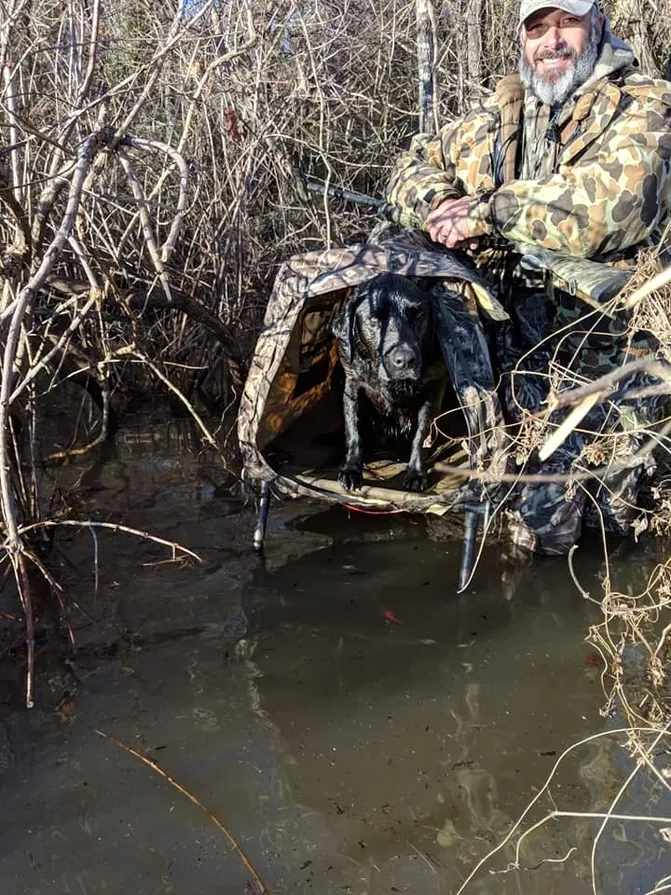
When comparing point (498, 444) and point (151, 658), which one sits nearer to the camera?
point (151, 658)

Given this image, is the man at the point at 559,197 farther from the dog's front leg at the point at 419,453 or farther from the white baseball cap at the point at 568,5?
the dog's front leg at the point at 419,453

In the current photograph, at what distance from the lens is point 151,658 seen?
2.82 metres

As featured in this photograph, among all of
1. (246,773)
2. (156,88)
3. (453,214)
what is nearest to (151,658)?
(246,773)

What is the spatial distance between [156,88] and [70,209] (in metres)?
3.04

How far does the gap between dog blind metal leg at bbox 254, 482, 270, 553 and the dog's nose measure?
71 centimetres

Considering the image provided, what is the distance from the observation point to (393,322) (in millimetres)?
3188

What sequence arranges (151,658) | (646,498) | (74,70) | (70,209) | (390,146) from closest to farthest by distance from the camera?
1. (70,209)
2. (151,658)
3. (74,70)
4. (646,498)
5. (390,146)

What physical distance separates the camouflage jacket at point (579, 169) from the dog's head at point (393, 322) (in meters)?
0.77

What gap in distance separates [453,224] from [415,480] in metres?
1.21

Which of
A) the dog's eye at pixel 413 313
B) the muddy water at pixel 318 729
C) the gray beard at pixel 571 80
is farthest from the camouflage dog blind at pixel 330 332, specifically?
the gray beard at pixel 571 80

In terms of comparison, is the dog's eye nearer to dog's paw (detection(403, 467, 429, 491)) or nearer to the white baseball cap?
dog's paw (detection(403, 467, 429, 491))

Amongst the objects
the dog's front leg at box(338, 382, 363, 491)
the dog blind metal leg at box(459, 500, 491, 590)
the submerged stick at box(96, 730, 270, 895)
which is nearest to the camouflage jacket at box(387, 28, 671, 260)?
the dog's front leg at box(338, 382, 363, 491)

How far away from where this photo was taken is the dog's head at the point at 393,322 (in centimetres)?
318

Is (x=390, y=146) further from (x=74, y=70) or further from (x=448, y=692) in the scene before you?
(x=448, y=692)
